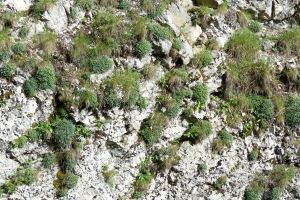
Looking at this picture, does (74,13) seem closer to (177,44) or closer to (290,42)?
(177,44)

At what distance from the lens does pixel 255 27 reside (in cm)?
1006

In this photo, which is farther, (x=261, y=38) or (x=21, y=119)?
(x=261, y=38)

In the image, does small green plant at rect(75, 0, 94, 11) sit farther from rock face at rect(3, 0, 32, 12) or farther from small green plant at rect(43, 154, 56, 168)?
small green plant at rect(43, 154, 56, 168)

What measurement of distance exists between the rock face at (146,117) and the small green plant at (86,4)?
0.48ft

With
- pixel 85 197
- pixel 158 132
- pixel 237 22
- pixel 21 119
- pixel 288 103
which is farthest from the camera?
pixel 237 22

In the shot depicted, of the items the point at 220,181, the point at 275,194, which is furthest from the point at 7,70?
the point at 275,194

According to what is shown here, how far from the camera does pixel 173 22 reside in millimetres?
8898

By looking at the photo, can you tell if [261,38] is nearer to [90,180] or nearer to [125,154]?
[125,154]

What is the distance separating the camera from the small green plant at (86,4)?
8203 millimetres

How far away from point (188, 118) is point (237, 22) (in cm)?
503

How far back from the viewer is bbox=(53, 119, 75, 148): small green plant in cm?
704

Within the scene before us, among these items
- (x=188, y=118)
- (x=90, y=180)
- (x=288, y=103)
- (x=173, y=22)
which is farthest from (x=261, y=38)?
(x=90, y=180)

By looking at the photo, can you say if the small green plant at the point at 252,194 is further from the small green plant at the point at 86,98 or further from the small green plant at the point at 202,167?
the small green plant at the point at 86,98

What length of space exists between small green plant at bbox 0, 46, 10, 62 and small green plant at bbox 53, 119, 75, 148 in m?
2.43
